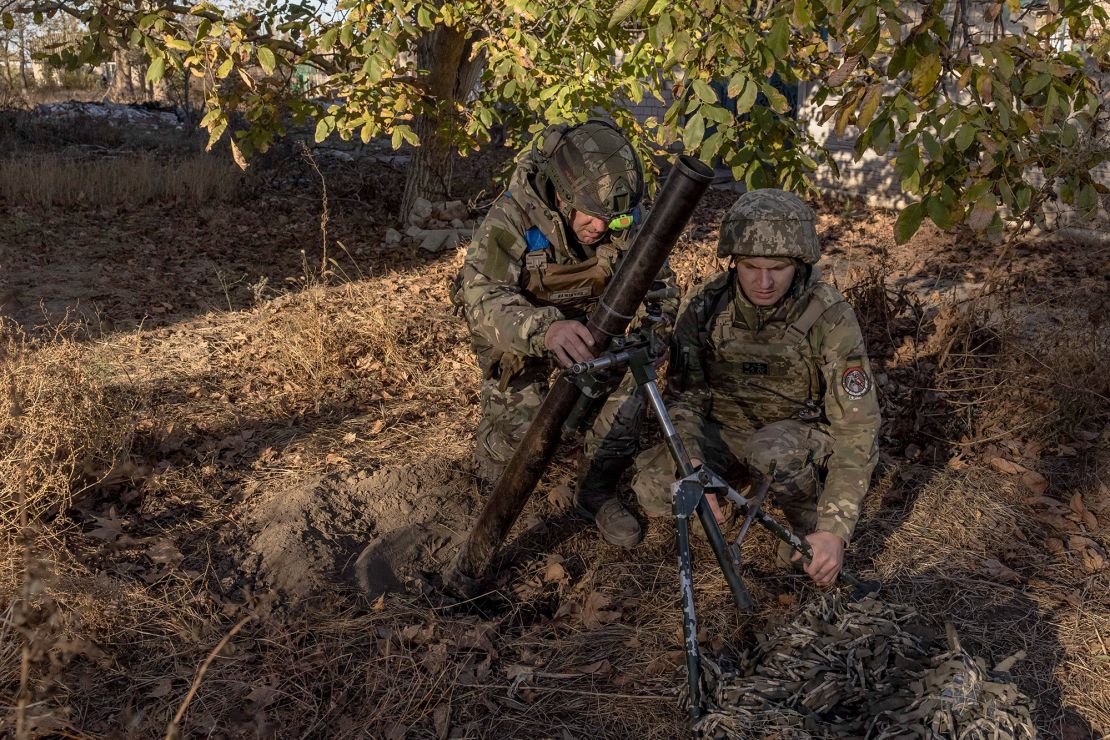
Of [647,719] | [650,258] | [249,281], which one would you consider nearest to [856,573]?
[647,719]

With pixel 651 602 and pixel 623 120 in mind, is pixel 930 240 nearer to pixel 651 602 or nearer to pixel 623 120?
pixel 623 120

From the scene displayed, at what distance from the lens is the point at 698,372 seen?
3.64 m

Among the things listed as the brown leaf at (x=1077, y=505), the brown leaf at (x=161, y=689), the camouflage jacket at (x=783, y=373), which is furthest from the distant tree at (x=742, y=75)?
the brown leaf at (x=161, y=689)

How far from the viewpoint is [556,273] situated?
144 inches

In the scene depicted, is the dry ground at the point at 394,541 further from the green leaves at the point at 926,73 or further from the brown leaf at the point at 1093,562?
the green leaves at the point at 926,73

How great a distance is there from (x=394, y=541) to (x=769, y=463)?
1724mm

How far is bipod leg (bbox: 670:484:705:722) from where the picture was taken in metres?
2.50

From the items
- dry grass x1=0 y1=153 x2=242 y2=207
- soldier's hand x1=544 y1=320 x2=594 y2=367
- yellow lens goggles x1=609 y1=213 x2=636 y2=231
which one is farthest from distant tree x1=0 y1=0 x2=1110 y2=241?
dry grass x1=0 y1=153 x2=242 y2=207

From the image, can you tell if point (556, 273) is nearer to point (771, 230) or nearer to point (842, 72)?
point (771, 230)

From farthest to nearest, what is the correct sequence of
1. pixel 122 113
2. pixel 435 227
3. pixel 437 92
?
pixel 122 113 → pixel 435 227 → pixel 437 92

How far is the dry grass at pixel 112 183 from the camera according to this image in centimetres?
1018

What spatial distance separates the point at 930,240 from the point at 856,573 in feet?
22.3

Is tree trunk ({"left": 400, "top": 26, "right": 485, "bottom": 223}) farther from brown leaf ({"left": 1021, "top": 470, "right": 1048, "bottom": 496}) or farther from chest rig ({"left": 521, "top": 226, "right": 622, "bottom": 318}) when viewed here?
brown leaf ({"left": 1021, "top": 470, "right": 1048, "bottom": 496})

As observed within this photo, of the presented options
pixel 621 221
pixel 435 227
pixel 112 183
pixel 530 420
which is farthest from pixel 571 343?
pixel 112 183
